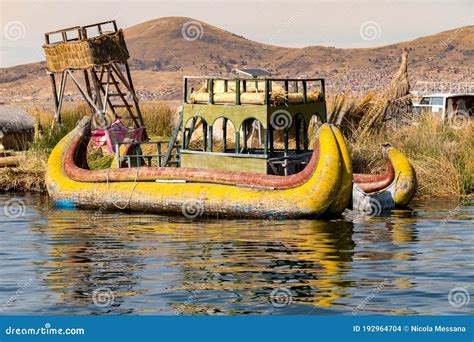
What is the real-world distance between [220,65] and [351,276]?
119 metres

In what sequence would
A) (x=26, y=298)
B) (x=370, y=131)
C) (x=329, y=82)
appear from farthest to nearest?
(x=329, y=82)
(x=370, y=131)
(x=26, y=298)

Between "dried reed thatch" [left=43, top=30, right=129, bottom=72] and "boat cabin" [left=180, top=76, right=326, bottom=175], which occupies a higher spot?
"dried reed thatch" [left=43, top=30, right=129, bottom=72]

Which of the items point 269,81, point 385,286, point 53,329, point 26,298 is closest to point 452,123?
point 269,81

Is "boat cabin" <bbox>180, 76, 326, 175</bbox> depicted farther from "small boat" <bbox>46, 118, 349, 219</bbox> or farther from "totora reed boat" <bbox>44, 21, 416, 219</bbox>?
"small boat" <bbox>46, 118, 349, 219</bbox>

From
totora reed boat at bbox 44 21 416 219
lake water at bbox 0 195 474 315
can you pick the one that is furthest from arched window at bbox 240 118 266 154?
lake water at bbox 0 195 474 315

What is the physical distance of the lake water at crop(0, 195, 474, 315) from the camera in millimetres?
12797

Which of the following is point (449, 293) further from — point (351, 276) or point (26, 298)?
point (26, 298)

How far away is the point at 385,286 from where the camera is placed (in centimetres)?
1384

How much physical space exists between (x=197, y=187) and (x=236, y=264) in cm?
647

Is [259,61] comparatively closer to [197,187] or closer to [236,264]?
[197,187]

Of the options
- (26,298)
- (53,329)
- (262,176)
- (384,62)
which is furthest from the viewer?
(384,62)

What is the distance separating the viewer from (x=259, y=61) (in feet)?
457

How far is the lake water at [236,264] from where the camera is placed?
12797 mm

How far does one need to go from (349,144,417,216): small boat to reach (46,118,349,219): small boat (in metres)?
1.66
